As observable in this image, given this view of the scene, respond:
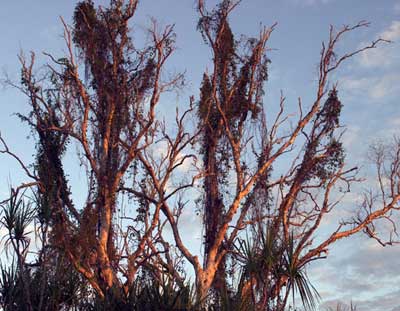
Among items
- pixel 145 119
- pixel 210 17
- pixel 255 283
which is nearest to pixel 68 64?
pixel 145 119

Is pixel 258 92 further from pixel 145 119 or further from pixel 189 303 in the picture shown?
pixel 189 303

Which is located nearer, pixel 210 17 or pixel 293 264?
pixel 293 264

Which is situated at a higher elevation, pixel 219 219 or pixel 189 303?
pixel 219 219

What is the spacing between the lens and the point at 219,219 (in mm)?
19688

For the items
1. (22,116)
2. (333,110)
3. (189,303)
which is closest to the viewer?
(189,303)

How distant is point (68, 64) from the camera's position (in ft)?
63.6

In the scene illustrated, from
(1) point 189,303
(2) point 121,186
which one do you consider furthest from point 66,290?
(2) point 121,186

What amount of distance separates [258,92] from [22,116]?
7.15 meters

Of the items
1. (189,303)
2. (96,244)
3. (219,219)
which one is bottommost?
(189,303)

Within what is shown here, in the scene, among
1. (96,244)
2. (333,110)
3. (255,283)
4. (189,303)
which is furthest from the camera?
(333,110)

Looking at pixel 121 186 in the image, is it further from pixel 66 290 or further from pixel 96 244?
pixel 66 290

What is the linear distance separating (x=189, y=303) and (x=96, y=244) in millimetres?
6356

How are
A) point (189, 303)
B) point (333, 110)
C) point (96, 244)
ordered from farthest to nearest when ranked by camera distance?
point (333, 110) → point (96, 244) → point (189, 303)

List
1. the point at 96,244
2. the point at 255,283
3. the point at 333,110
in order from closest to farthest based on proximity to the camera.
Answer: the point at 255,283 < the point at 96,244 < the point at 333,110
